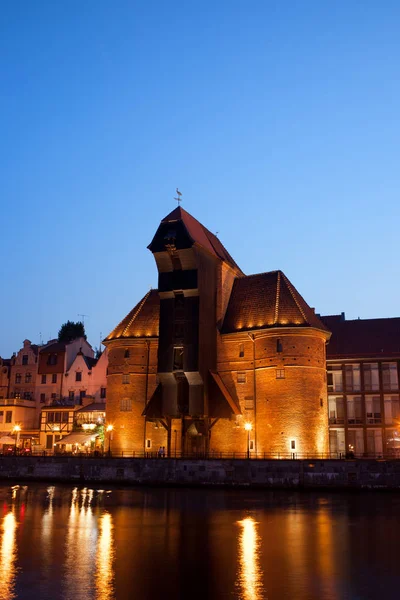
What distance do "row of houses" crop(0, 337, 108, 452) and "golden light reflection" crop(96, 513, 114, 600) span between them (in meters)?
39.5

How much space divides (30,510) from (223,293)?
1179 inches

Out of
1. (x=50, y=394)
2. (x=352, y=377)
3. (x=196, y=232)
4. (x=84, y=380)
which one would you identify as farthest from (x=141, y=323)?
(x=352, y=377)

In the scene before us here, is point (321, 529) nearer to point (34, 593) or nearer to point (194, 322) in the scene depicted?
point (34, 593)

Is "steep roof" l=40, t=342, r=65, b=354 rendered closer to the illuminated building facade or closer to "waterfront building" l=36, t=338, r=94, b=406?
"waterfront building" l=36, t=338, r=94, b=406

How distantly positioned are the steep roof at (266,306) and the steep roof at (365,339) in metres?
5.39

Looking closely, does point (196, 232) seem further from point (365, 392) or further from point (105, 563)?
point (105, 563)

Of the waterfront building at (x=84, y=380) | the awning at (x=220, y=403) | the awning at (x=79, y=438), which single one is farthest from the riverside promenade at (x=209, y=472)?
the waterfront building at (x=84, y=380)

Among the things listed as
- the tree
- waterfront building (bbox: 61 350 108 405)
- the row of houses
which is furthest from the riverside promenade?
the tree

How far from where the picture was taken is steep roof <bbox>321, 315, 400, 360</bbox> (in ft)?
191

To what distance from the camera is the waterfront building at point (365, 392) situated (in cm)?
5688

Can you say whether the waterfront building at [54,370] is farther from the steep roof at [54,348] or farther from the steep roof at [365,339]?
the steep roof at [365,339]

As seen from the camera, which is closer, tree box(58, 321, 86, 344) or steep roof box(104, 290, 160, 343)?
steep roof box(104, 290, 160, 343)

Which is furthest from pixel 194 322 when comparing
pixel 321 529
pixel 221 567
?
pixel 221 567

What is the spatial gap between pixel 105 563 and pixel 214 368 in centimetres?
3584
